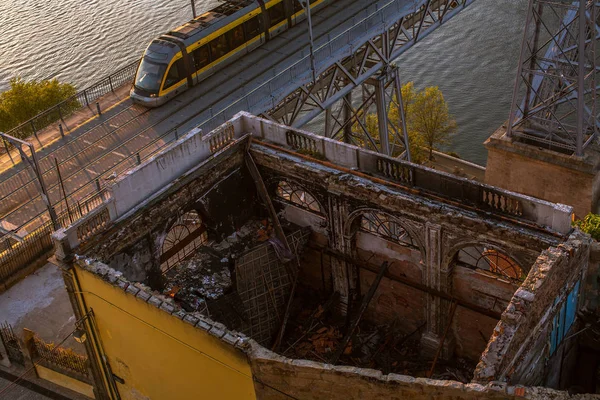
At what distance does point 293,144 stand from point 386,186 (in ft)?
13.6

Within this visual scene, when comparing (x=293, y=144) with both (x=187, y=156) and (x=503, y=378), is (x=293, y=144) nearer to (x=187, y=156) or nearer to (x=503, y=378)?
(x=187, y=156)

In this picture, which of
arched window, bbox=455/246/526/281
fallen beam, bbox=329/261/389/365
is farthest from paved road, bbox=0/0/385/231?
arched window, bbox=455/246/526/281

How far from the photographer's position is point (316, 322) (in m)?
27.1

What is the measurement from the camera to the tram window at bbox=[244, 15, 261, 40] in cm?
3569

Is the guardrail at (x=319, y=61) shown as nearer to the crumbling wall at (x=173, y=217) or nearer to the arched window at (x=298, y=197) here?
the arched window at (x=298, y=197)

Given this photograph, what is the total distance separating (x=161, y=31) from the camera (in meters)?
58.0

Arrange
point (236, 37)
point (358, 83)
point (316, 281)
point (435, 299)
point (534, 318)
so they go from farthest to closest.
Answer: point (358, 83)
point (236, 37)
point (316, 281)
point (435, 299)
point (534, 318)

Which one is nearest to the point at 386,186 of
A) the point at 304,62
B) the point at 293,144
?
the point at 293,144

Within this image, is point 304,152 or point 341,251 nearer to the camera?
point 304,152

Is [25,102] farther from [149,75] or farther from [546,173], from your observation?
[546,173]

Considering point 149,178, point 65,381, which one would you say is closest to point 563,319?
point 149,178

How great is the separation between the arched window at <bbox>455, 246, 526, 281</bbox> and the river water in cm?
2018

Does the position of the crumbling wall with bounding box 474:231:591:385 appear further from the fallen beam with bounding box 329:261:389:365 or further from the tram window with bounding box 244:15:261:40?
the tram window with bounding box 244:15:261:40

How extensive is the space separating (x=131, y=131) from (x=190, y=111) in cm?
250
